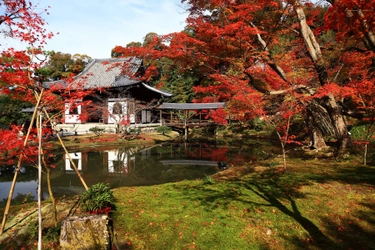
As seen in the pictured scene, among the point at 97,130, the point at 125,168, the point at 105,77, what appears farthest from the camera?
the point at 105,77

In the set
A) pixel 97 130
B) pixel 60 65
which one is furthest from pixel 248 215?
pixel 60 65

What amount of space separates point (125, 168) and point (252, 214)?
343 inches

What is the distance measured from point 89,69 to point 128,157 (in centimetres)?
1452

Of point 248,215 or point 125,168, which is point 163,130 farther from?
point 248,215

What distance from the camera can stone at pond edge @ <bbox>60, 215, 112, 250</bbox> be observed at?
159 inches

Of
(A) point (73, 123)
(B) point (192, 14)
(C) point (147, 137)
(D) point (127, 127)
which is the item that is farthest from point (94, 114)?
(B) point (192, 14)

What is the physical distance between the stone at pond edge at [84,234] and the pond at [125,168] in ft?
12.4

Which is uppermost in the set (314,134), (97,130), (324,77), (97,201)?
(324,77)

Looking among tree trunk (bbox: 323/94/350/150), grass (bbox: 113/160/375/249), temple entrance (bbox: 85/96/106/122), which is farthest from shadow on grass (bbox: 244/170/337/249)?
temple entrance (bbox: 85/96/106/122)

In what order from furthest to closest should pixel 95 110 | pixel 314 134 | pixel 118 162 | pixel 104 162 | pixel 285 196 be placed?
pixel 95 110, pixel 118 162, pixel 104 162, pixel 314 134, pixel 285 196

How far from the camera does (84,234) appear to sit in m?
4.07

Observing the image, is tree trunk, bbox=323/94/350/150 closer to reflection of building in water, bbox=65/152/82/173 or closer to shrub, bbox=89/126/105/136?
reflection of building in water, bbox=65/152/82/173

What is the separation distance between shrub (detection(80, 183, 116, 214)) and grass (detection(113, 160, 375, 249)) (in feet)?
0.99

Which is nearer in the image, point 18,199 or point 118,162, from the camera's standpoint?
point 18,199
